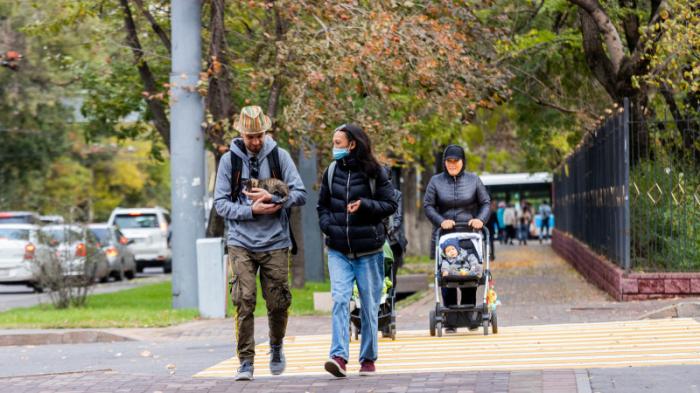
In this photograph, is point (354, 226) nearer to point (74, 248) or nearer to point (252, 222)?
point (252, 222)

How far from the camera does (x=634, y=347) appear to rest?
11641 millimetres

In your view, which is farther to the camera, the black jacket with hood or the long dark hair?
the black jacket with hood

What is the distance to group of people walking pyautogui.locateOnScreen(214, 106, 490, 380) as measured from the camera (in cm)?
1012

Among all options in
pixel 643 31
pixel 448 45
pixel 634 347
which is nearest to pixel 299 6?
pixel 448 45

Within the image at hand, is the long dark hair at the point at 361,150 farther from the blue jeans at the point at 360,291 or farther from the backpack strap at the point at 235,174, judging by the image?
the backpack strap at the point at 235,174

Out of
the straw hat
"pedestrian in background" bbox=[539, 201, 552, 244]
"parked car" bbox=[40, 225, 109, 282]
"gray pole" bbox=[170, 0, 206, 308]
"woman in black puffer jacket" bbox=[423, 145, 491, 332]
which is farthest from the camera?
"pedestrian in background" bbox=[539, 201, 552, 244]

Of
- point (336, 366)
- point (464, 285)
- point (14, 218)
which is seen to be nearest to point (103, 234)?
point (14, 218)

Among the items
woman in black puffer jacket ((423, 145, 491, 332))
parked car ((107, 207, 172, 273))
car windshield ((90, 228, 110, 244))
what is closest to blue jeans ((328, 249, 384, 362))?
woman in black puffer jacket ((423, 145, 491, 332))

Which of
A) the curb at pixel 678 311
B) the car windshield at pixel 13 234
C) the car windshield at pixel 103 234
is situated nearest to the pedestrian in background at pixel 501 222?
the car windshield at pixel 103 234

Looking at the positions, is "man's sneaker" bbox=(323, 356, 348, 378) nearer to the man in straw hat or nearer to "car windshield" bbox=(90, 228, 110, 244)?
the man in straw hat

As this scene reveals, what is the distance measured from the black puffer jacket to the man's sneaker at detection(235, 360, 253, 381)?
1036 mm

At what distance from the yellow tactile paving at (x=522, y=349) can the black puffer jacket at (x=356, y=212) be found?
3.38 ft

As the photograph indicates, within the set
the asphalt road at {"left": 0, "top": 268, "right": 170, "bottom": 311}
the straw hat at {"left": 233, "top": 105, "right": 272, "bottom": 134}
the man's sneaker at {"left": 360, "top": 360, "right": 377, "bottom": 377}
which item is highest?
the straw hat at {"left": 233, "top": 105, "right": 272, "bottom": 134}

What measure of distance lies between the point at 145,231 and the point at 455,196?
2906cm
